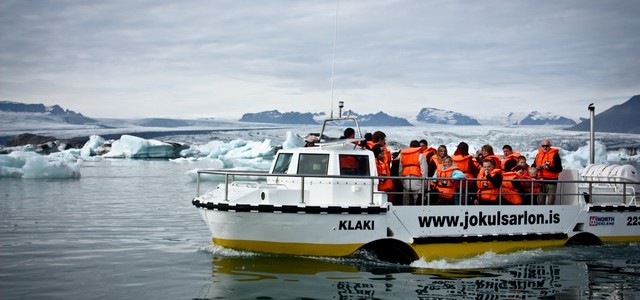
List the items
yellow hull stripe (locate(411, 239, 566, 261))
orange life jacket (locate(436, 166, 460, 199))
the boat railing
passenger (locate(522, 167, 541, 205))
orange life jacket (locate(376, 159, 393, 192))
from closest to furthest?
the boat railing → yellow hull stripe (locate(411, 239, 566, 261)) → orange life jacket (locate(376, 159, 393, 192)) → orange life jacket (locate(436, 166, 460, 199)) → passenger (locate(522, 167, 541, 205))

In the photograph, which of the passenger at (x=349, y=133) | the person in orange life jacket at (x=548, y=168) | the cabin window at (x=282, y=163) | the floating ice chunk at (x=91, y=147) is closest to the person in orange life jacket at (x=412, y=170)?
the passenger at (x=349, y=133)

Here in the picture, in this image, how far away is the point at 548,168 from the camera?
10.9 metres

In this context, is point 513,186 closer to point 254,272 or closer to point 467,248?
point 467,248

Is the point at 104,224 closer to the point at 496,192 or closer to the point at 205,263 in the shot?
the point at 205,263

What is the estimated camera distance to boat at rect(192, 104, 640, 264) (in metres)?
8.86

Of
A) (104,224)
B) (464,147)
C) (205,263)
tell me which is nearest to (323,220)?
(205,263)

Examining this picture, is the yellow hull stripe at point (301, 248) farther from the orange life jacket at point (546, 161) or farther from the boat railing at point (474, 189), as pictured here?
the orange life jacket at point (546, 161)

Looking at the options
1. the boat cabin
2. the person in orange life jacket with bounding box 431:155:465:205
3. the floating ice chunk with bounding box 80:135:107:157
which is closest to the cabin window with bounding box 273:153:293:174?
the boat cabin

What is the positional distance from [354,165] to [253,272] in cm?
209

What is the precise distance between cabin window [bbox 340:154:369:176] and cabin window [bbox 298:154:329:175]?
223mm

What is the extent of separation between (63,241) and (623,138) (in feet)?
219

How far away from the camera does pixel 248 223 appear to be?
8891 millimetres

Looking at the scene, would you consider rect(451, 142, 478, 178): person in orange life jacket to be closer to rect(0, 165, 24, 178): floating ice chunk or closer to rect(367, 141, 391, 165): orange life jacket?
rect(367, 141, 391, 165): orange life jacket

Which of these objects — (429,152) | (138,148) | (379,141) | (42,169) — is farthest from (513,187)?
(138,148)
